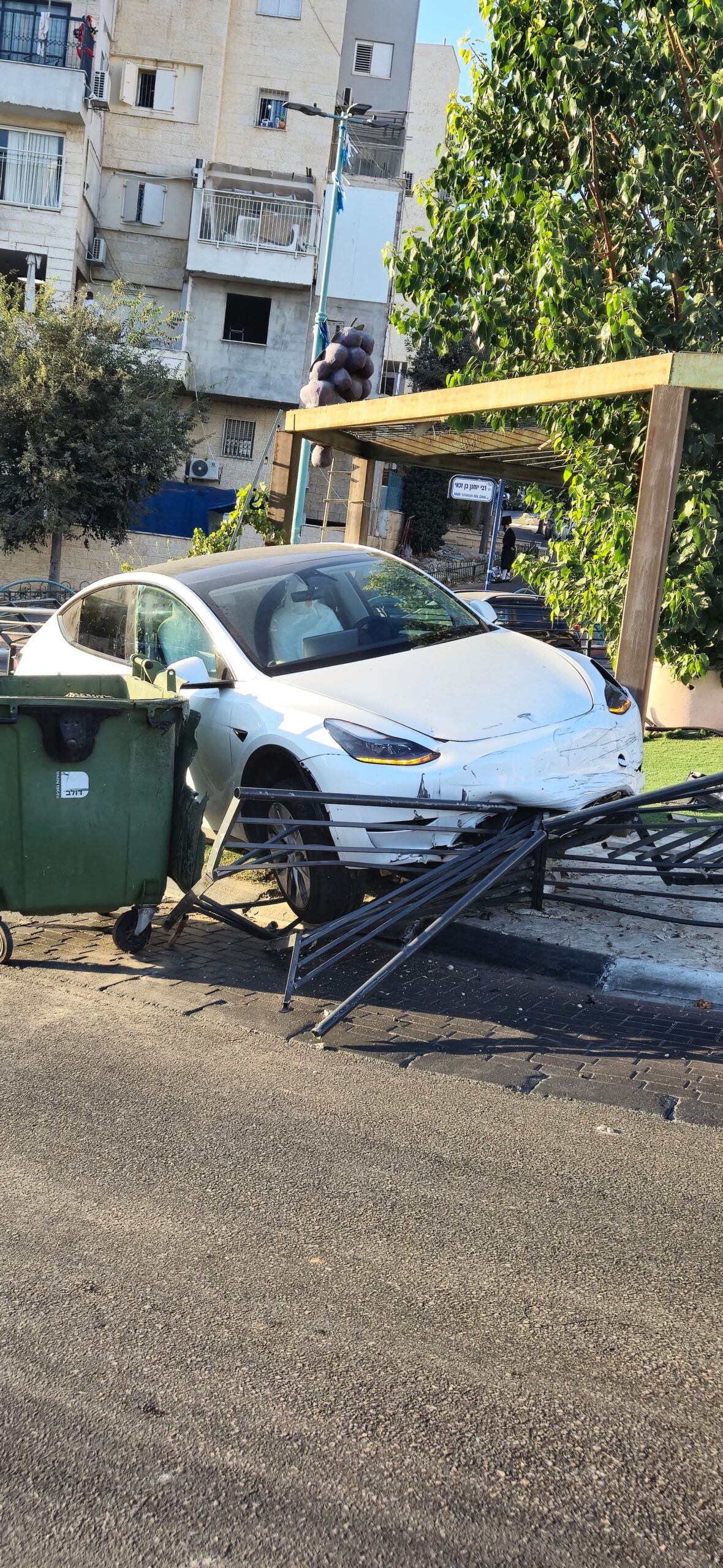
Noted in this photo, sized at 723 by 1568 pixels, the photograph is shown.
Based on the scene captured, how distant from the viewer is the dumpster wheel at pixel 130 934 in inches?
234

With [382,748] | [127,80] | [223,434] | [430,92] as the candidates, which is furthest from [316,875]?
[430,92]

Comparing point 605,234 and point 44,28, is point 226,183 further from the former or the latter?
point 605,234

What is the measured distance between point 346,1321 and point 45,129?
39267 millimetres

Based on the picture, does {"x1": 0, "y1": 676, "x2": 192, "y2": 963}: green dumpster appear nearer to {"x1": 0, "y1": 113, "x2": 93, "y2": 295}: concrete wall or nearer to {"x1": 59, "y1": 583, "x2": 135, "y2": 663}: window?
{"x1": 59, "y1": 583, "x2": 135, "y2": 663}: window

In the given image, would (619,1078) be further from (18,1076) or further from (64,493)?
(64,493)

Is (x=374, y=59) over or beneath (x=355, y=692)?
over

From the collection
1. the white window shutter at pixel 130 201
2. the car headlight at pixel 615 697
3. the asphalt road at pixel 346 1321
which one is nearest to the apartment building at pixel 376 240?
the white window shutter at pixel 130 201

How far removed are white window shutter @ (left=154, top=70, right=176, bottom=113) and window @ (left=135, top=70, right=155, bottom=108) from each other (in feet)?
0.78

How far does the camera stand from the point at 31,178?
119 ft

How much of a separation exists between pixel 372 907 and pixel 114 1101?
1.50 m

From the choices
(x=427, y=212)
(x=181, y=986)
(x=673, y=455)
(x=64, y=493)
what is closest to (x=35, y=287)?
(x=64, y=493)

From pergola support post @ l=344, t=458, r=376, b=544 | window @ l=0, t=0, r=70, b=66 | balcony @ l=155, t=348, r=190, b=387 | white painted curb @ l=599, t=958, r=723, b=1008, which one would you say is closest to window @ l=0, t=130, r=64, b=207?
window @ l=0, t=0, r=70, b=66

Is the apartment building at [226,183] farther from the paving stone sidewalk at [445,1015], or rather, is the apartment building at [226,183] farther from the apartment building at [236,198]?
the paving stone sidewalk at [445,1015]

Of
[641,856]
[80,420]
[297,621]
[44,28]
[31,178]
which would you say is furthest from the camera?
[44,28]
